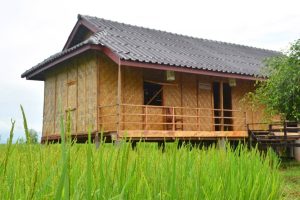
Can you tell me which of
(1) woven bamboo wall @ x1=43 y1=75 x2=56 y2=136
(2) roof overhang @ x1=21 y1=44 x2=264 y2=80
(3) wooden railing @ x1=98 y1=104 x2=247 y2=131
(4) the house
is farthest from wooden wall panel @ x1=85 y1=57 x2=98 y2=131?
(1) woven bamboo wall @ x1=43 y1=75 x2=56 y2=136

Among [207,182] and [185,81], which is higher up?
[185,81]

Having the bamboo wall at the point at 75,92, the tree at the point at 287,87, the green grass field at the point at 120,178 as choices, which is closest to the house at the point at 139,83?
the bamboo wall at the point at 75,92

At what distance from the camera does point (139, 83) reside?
42.0ft

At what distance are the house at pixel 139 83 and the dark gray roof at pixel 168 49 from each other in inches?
1.6

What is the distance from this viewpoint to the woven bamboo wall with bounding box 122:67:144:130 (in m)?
12.3

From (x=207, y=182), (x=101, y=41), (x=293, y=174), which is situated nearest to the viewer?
(x=207, y=182)

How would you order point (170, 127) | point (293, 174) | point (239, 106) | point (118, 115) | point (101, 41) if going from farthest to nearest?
point (239, 106), point (170, 127), point (101, 41), point (118, 115), point (293, 174)

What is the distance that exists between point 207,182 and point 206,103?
12.4 metres

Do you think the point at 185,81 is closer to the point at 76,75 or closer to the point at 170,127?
the point at 170,127

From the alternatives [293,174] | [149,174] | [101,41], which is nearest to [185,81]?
[101,41]

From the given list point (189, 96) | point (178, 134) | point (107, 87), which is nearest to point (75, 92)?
point (107, 87)

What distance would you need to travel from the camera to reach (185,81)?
13.9m

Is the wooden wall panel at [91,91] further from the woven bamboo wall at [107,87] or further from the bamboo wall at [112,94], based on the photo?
the woven bamboo wall at [107,87]

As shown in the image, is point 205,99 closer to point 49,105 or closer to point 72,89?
point 72,89
